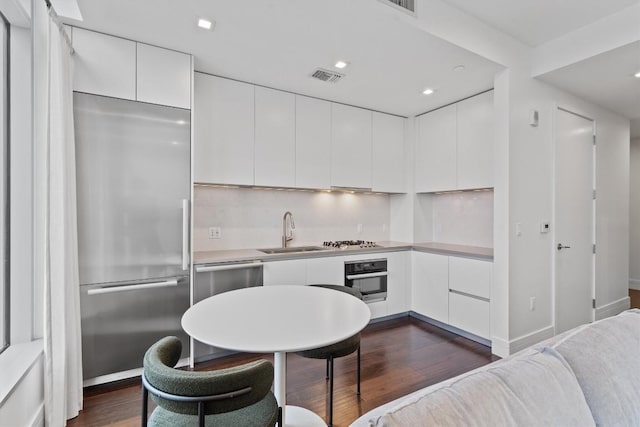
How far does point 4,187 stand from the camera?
1828 mm

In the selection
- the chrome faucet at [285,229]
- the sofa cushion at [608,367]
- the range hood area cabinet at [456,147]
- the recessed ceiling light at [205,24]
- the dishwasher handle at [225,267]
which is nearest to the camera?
the sofa cushion at [608,367]

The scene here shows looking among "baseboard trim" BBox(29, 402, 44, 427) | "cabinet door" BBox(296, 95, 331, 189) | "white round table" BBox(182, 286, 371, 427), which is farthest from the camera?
"cabinet door" BBox(296, 95, 331, 189)

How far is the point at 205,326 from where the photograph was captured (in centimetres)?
137

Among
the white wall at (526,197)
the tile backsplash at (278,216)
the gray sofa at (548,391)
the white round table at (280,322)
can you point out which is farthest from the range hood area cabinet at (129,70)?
the white wall at (526,197)

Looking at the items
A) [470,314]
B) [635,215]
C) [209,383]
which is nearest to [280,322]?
[209,383]

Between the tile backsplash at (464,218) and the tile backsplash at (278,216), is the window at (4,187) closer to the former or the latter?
the tile backsplash at (278,216)

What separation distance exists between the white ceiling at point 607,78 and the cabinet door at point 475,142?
1.78ft

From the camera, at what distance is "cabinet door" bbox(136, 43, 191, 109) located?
89.7 inches

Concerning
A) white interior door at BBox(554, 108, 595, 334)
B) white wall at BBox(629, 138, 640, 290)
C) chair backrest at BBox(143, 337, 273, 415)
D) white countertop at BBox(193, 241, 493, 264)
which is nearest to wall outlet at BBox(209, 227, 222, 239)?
white countertop at BBox(193, 241, 493, 264)

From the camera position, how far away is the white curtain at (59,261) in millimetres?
1746

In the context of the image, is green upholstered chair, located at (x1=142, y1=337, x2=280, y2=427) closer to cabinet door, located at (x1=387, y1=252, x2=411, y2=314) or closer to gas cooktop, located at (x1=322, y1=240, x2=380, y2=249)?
gas cooktop, located at (x1=322, y1=240, x2=380, y2=249)

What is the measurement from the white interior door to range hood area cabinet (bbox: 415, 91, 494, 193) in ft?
2.29

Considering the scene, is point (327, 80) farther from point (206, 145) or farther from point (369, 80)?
point (206, 145)

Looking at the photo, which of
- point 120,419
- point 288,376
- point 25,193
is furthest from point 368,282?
point 25,193
